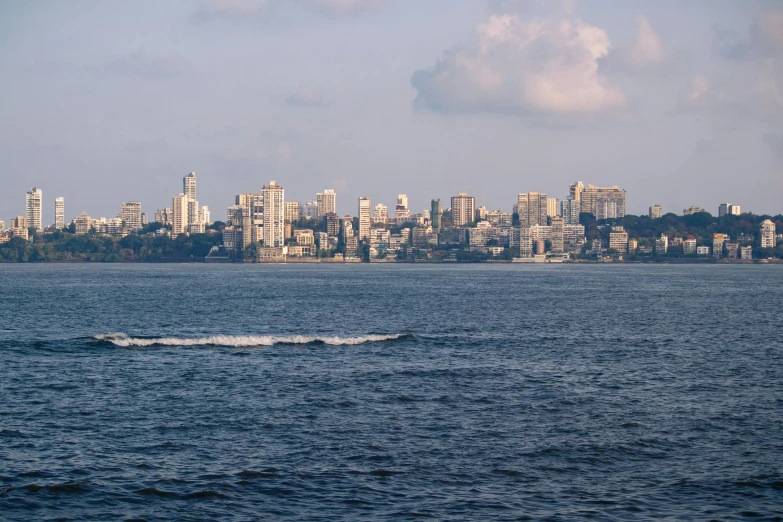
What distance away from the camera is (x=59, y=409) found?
34812 mm

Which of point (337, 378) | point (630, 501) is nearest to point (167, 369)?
point (337, 378)

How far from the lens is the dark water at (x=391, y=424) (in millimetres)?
24188

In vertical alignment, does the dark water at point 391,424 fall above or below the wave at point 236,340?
below

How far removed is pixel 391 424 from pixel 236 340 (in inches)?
1044

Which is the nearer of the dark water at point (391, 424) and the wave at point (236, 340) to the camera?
the dark water at point (391, 424)

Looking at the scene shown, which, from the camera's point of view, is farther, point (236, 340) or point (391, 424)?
point (236, 340)

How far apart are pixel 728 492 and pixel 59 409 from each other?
25.4 m

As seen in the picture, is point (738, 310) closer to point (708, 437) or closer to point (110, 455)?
point (708, 437)

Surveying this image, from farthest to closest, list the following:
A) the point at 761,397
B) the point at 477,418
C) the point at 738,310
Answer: the point at 738,310 → the point at 761,397 → the point at 477,418

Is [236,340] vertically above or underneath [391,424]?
above

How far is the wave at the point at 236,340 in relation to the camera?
182 ft

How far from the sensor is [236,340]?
Result: 56.7 m

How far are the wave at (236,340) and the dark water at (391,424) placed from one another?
260 mm

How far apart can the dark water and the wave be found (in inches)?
10.2
